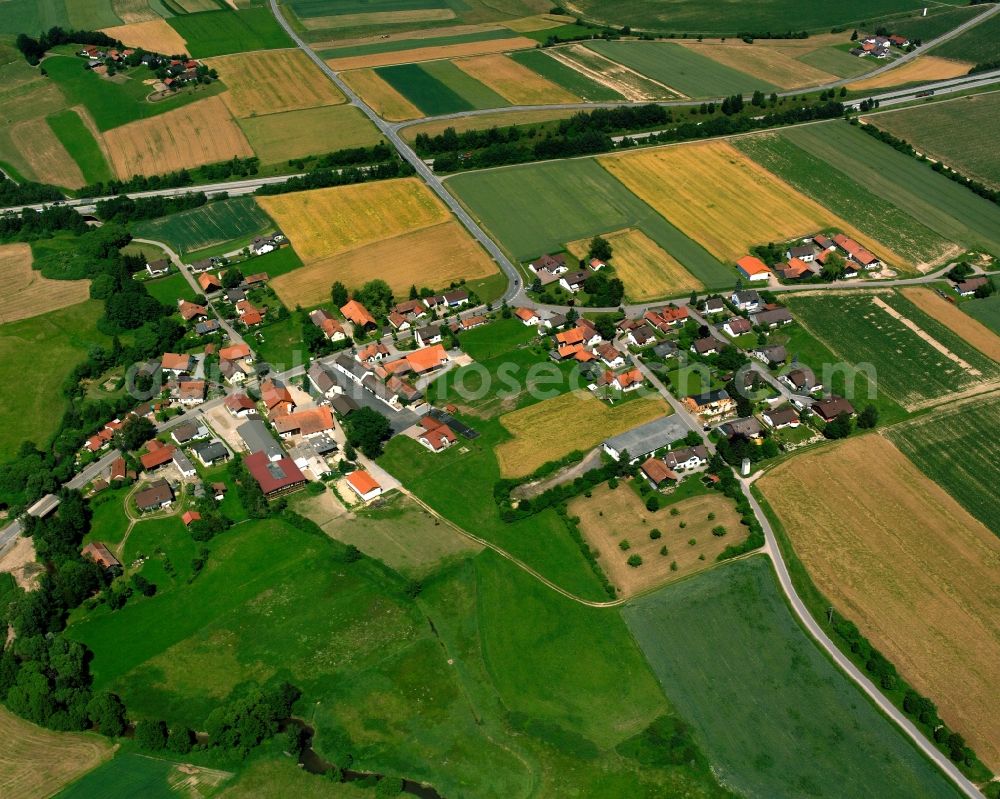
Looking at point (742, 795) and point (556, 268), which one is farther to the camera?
point (556, 268)

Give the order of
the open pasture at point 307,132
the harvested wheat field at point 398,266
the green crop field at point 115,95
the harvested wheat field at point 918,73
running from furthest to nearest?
the harvested wheat field at point 918,73
the green crop field at point 115,95
the open pasture at point 307,132
the harvested wheat field at point 398,266

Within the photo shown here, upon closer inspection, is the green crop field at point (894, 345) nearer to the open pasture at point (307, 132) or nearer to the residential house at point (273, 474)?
the residential house at point (273, 474)

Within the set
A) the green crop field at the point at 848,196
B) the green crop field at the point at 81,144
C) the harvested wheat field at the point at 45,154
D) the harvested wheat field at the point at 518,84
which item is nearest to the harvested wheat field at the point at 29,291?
the harvested wheat field at the point at 45,154

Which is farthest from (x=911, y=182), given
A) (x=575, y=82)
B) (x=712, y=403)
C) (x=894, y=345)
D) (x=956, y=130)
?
(x=712, y=403)

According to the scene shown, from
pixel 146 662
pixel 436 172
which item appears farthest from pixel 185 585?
pixel 436 172

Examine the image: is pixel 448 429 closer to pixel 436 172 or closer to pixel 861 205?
pixel 436 172

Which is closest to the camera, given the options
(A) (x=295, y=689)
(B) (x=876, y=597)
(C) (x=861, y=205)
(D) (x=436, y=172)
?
(A) (x=295, y=689)

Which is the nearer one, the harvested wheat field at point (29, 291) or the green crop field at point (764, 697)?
the green crop field at point (764, 697)
